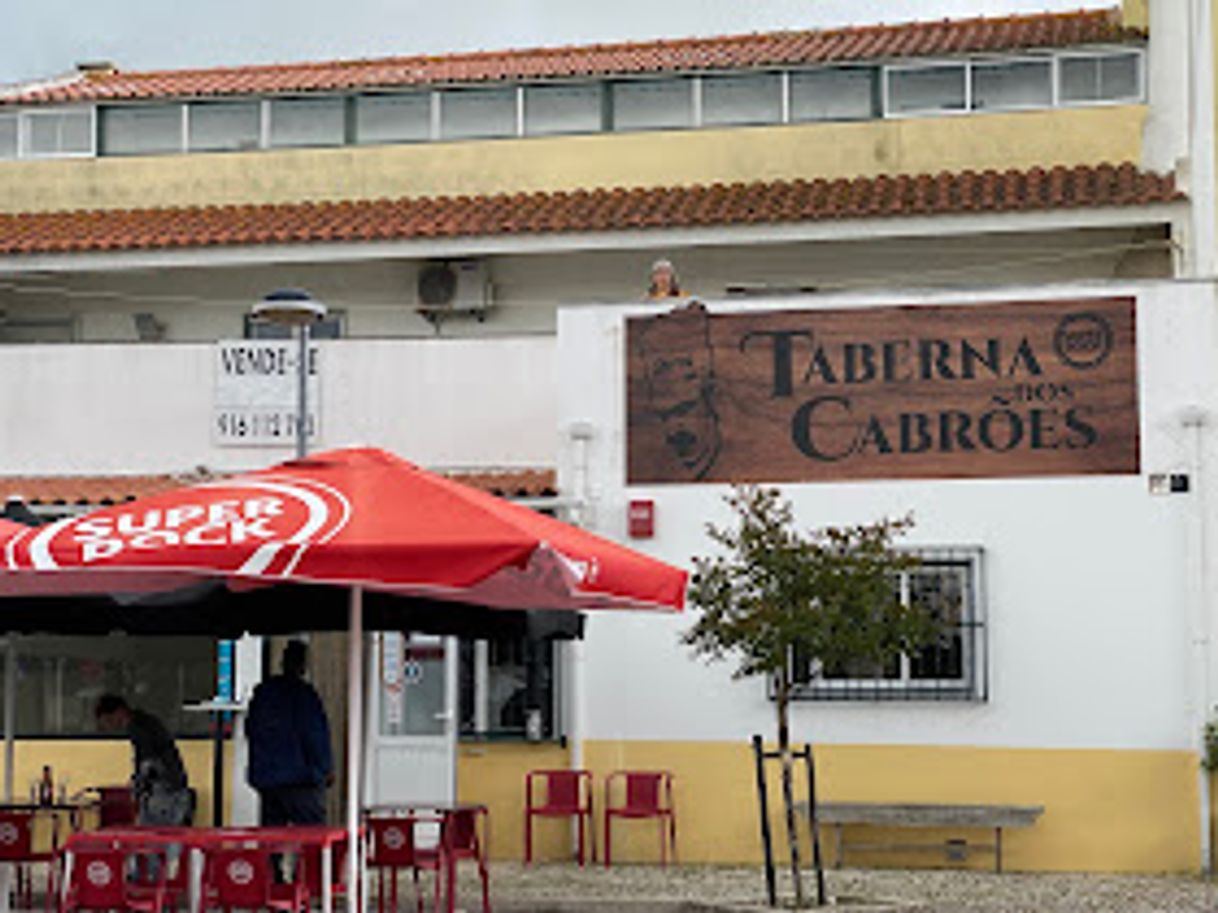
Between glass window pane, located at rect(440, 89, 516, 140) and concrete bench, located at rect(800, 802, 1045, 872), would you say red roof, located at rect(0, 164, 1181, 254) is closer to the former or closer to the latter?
glass window pane, located at rect(440, 89, 516, 140)

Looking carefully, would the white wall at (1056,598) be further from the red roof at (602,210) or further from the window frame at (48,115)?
the window frame at (48,115)

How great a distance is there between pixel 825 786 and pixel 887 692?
2.94ft

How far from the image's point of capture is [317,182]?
82.9 ft

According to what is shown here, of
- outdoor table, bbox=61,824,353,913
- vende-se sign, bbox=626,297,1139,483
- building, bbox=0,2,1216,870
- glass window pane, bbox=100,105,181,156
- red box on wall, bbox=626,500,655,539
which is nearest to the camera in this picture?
outdoor table, bbox=61,824,353,913

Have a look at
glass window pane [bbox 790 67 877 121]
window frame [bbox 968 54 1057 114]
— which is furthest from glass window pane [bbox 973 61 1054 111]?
glass window pane [bbox 790 67 877 121]

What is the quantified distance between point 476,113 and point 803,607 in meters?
12.1

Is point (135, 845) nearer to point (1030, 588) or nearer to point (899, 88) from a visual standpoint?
point (1030, 588)

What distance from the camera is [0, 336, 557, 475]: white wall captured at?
2020 cm

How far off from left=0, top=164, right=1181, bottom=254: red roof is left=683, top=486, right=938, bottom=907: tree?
7295 mm

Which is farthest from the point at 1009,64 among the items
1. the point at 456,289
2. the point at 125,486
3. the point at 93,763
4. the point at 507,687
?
the point at 93,763

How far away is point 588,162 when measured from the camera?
24.8 meters

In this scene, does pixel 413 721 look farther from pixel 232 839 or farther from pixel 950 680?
pixel 232 839

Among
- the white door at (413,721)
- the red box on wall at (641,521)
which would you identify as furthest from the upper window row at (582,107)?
the white door at (413,721)

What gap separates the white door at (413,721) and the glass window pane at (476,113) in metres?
8.01
